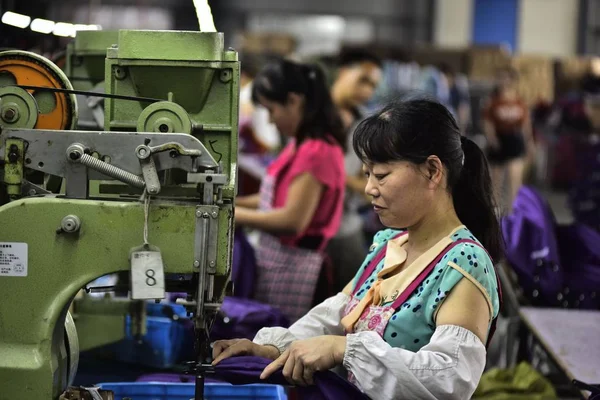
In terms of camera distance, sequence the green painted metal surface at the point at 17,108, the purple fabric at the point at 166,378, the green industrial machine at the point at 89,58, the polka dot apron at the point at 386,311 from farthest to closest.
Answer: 1. the green industrial machine at the point at 89,58
2. the purple fabric at the point at 166,378
3. the polka dot apron at the point at 386,311
4. the green painted metal surface at the point at 17,108

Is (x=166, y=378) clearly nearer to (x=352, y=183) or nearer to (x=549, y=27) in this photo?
(x=352, y=183)

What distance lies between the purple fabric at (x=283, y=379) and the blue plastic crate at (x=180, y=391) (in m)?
0.27

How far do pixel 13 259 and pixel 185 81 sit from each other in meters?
0.49

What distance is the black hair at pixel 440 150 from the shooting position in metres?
2.03

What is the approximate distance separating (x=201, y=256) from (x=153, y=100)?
35cm

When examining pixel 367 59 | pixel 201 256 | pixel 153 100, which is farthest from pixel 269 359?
pixel 367 59

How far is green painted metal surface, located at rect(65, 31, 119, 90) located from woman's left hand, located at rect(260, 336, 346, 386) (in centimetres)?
111

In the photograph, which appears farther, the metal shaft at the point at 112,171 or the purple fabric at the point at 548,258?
the purple fabric at the point at 548,258

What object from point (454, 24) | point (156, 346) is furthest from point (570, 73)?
point (156, 346)

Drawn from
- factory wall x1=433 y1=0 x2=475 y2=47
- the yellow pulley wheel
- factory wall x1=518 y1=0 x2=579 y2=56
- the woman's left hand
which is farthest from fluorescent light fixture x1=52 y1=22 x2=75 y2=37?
factory wall x1=433 y1=0 x2=475 y2=47

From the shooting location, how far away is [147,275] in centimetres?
179

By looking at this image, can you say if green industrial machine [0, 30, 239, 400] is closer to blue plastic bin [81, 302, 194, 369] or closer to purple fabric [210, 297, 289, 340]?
blue plastic bin [81, 302, 194, 369]

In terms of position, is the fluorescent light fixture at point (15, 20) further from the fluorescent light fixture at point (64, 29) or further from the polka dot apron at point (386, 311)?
the polka dot apron at point (386, 311)

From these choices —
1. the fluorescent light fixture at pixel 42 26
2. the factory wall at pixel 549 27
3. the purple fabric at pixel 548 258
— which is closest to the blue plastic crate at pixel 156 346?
the fluorescent light fixture at pixel 42 26
